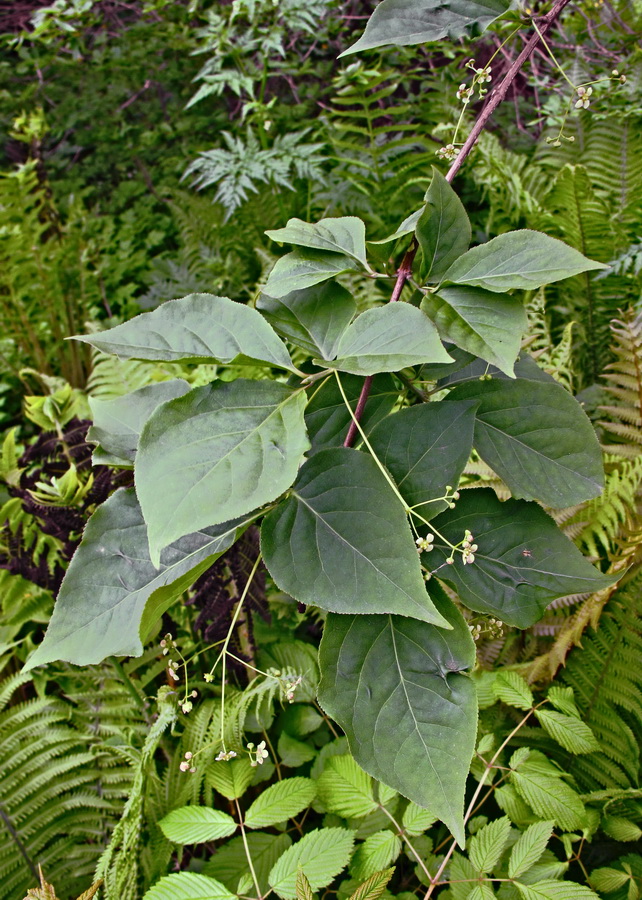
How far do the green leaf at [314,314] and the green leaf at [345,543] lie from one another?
0.37 ft

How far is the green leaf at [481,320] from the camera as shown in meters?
0.45

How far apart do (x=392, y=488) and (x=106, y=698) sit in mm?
973

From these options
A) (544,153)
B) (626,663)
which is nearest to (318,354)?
(626,663)

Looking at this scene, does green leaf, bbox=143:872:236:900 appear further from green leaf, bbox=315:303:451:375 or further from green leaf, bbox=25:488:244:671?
green leaf, bbox=315:303:451:375

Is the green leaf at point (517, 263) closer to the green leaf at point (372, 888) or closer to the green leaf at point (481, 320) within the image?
the green leaf at point (481, 320)

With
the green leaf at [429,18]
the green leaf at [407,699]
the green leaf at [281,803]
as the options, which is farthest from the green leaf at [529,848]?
the green leaf at [429,18]

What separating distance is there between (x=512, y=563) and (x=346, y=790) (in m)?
0.51

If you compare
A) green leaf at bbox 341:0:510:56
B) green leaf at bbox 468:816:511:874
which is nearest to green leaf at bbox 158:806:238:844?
green leaf at bbox 468:816:511:874

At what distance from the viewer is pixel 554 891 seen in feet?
2.39

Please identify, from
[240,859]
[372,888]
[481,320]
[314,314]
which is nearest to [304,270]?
[314,314]

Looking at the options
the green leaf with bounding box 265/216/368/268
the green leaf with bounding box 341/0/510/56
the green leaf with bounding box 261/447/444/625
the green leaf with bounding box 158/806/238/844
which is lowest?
the green leaf with bounding box 158/806/238/844

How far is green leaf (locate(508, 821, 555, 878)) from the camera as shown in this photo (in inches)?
29.6

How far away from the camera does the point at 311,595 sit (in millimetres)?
A: 449

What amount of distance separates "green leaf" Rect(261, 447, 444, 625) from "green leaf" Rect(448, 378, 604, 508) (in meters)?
0.15
